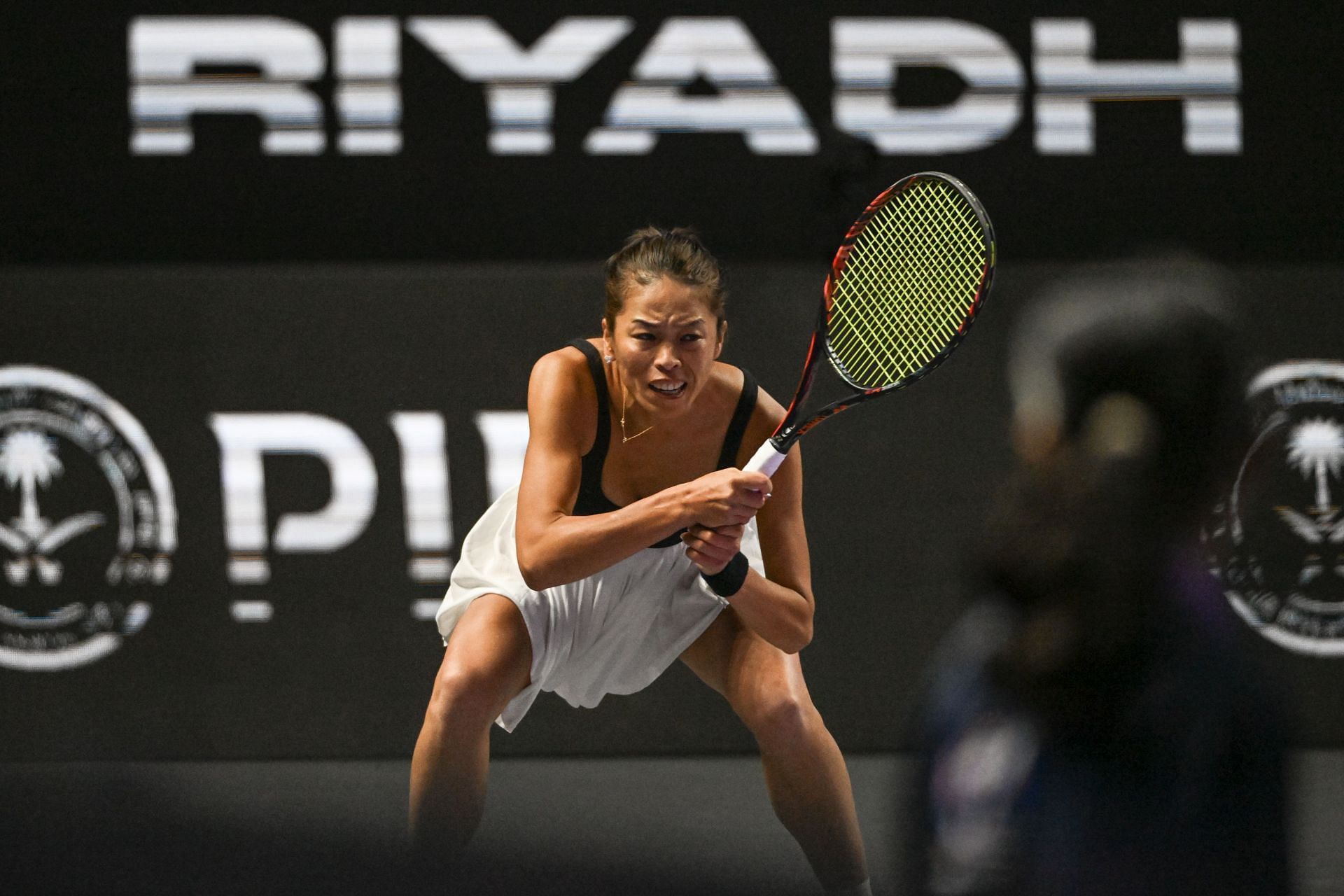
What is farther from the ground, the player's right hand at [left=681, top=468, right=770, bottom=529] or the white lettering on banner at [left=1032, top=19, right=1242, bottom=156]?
the white lettering on banner at [left=1032, top=19, right=1242, bottom=156]

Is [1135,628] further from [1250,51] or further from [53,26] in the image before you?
[53,26]

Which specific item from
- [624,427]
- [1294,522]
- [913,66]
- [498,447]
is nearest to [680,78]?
[913,66]

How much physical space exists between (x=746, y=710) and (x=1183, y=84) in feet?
8.18

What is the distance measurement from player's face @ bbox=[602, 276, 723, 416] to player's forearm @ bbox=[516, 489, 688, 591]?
0.18 m

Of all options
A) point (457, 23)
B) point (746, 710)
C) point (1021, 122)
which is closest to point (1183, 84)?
point (1021, 122)

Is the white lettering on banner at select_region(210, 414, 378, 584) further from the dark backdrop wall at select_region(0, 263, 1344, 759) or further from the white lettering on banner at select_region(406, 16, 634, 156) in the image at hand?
the white lettering on banner at select_region(406, 16, 634, 156)

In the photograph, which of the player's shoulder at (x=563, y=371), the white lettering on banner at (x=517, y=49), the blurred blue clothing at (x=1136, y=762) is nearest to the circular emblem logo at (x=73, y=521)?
the white lettering on banner at (x=517, y=49)

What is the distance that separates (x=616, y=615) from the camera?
8.27 feet

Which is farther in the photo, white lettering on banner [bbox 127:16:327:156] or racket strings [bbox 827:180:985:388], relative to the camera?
white lettering on banner [bbox 127:16:327:156]

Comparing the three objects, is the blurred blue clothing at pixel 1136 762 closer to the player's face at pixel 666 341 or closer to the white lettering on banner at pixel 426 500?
the player's face at pixel 666 341

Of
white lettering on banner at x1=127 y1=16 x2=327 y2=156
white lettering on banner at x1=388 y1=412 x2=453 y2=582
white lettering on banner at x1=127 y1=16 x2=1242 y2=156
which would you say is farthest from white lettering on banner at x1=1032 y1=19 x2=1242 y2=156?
white lettering on banner at x1=127 y1=16 x2=327 y2=156

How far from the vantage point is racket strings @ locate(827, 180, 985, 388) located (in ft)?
8.04

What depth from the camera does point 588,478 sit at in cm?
251

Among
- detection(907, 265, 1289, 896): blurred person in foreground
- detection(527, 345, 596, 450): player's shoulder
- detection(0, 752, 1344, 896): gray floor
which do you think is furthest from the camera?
detection(0, 752, 1344, 896): gray floor
